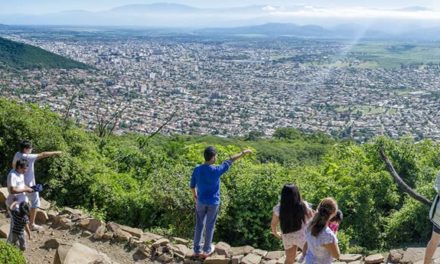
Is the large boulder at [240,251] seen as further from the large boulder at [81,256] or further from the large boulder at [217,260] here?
the large boulder at [81,256]

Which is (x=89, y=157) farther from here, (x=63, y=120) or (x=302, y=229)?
(x=302, y=229)

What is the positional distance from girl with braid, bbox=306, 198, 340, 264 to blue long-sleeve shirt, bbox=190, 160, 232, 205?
1599 millimetres

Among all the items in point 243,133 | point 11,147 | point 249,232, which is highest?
point 11,147

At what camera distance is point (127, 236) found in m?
7.29

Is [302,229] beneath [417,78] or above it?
above

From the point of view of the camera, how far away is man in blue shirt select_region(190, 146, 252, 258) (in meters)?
6.08

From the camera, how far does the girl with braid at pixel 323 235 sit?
15.2 ft

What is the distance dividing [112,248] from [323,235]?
3565mm

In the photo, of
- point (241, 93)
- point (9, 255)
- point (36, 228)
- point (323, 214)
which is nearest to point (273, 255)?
point (323, 214)

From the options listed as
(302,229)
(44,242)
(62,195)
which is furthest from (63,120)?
(302,229)

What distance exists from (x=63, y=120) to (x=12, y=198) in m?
6.12

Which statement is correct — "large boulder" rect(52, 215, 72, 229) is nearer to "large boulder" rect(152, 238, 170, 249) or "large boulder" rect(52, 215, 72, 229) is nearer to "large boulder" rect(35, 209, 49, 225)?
"large boulder" rect(35, 209, 49, 225)

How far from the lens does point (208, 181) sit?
6121 millimetres

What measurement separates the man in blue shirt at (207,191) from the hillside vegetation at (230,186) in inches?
62.0
